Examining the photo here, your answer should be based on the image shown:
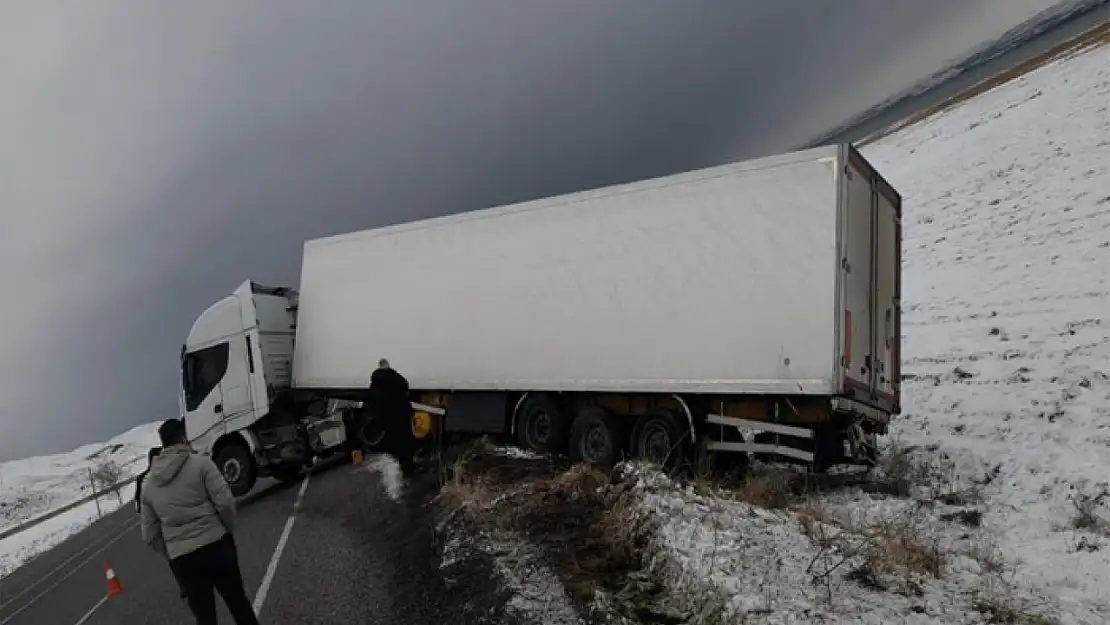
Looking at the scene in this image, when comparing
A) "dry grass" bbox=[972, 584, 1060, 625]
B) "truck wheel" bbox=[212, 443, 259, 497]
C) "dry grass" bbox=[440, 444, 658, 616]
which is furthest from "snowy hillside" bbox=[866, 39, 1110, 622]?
"truck wheel" bbox=[212, 443, 259, 497]

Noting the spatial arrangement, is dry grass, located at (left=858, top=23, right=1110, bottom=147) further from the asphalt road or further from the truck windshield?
the asphalt road

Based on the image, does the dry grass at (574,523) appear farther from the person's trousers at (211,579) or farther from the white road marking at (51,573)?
the white road marking at (51,573)

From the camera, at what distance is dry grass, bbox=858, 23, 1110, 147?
122ft

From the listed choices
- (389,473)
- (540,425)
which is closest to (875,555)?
(540,425)

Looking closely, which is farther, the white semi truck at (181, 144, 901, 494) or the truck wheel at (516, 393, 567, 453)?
the truck wheel at (516, 393, 567, 453)

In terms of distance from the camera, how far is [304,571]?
7777mm

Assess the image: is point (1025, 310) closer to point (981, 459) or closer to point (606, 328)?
point (981, 459)

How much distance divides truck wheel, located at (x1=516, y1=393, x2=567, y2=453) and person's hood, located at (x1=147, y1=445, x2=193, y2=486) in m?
6.44

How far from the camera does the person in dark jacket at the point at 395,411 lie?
39.2ft

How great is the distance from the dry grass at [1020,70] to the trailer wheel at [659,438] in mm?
34760

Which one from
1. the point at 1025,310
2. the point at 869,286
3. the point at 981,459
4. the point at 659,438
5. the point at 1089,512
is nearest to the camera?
the point at 1089,512

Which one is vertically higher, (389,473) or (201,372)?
(201,372)

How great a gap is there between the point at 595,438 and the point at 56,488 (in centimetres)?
4647

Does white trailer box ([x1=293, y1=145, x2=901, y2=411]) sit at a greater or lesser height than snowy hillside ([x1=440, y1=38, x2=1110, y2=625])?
greater
